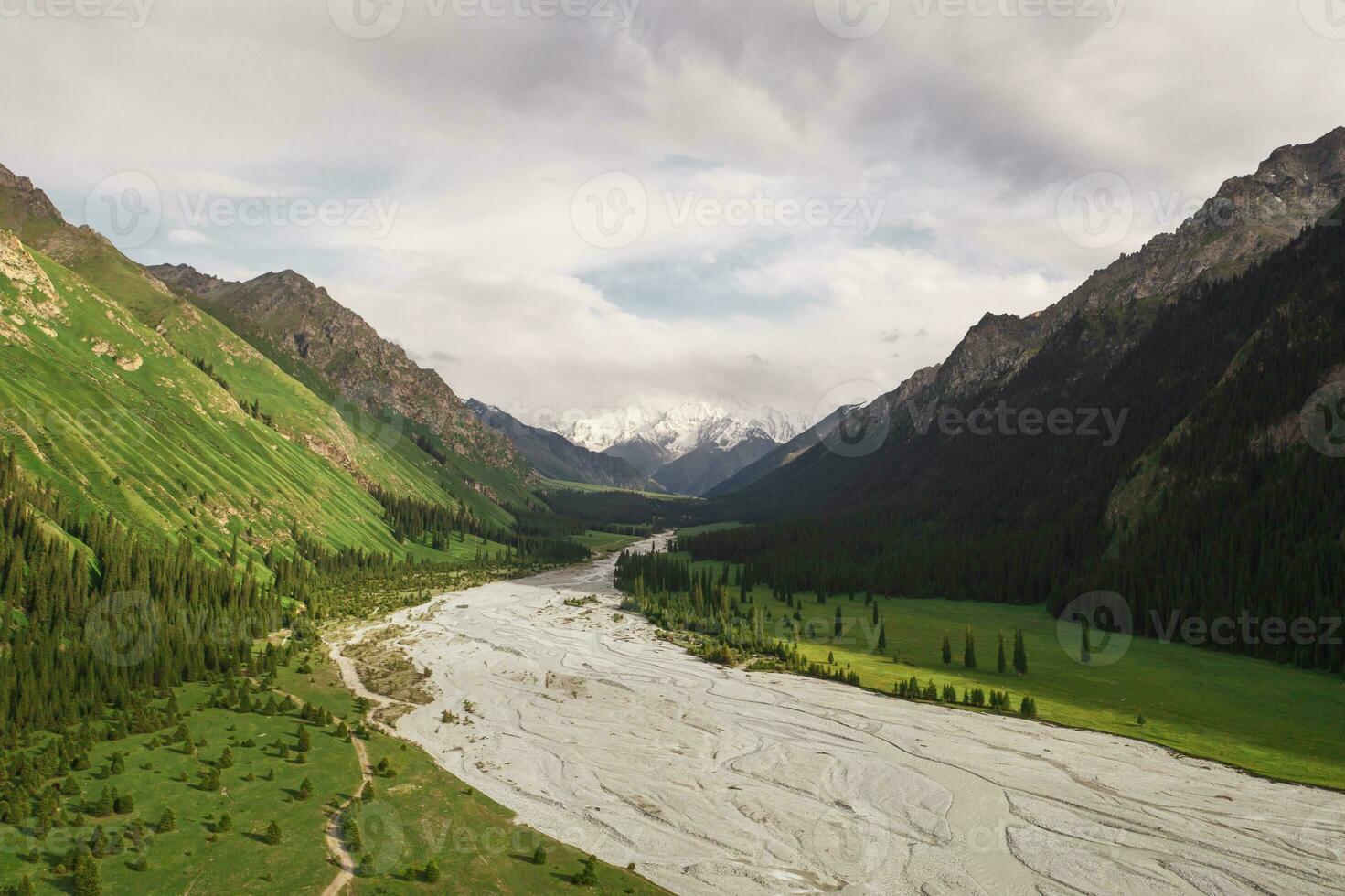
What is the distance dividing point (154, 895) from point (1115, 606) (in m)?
149

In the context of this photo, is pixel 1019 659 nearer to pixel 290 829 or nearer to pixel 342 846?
pixel 342 846

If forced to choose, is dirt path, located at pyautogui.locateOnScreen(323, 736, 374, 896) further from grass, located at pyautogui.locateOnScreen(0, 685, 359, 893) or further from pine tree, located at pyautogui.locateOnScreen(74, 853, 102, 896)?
pine tree, located at pyautogui.locateOnScreen(74, 853, 102, 896)

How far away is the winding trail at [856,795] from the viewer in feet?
151

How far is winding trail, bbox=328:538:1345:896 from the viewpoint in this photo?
45.9 metres

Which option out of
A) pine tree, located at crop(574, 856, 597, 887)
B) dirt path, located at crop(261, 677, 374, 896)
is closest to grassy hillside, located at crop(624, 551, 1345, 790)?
pine tree, located at crop(574, 856, 597, 887)

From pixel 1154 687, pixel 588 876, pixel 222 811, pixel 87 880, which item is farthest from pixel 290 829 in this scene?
pixel 1154 687

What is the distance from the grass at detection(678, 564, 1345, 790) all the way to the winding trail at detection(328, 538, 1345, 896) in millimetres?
5842

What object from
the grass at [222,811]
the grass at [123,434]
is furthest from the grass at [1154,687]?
the grass at [123,434]

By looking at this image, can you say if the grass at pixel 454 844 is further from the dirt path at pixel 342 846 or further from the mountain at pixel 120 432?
the mountain at pixel 120 432

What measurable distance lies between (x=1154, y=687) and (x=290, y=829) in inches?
3899

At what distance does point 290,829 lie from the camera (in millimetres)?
45469

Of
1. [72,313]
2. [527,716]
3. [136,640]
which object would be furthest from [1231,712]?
[72,313]

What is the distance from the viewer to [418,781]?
5628 centimetres

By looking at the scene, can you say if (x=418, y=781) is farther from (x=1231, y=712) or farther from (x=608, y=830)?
(x=1231, y=712)
